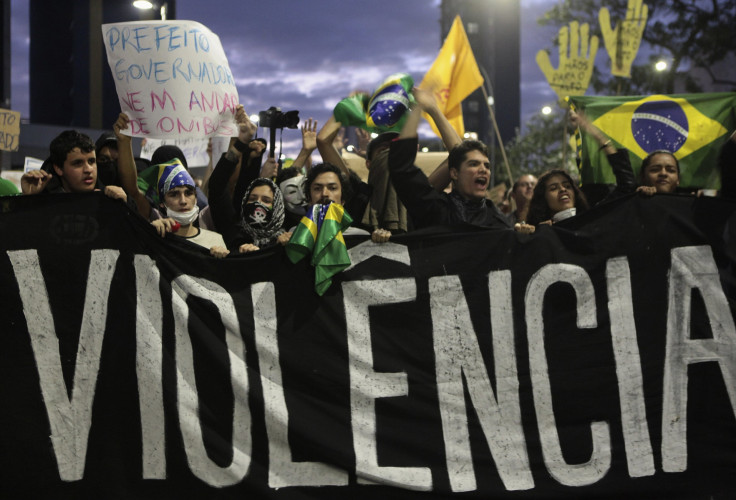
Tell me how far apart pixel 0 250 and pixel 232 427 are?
4.61 feet

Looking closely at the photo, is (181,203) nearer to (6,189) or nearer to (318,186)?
(318,186)

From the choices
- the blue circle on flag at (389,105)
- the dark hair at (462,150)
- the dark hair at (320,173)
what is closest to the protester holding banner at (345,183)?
the dark hair at (320,173)

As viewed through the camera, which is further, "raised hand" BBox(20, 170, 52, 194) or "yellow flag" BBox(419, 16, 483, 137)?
"yellow flag" BBox(419, 16, 483, 137)

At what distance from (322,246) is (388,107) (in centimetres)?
98

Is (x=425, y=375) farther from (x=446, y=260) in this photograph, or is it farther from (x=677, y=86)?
(x=677, y=86)

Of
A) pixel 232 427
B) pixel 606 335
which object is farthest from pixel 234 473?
pixel 606 335

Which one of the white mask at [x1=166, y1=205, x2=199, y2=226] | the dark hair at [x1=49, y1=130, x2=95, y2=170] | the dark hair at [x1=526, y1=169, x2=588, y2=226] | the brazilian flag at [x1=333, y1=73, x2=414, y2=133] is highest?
the brazilian flag at [x1=333, y1=73, x2=414, y2=133]

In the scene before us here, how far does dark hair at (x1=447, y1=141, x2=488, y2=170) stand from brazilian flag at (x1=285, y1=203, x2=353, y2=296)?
82 cm

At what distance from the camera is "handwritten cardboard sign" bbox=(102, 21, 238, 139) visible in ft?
14.5

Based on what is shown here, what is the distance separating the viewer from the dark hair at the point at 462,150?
14.0 feet

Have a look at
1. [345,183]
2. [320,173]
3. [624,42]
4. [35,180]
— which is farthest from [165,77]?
[624,42]

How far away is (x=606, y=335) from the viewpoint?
3.88 m

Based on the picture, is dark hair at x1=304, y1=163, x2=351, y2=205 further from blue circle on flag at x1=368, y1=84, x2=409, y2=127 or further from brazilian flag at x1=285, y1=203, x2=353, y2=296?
brazilian flag at x1=285, y1=203, x2=353, y2=296

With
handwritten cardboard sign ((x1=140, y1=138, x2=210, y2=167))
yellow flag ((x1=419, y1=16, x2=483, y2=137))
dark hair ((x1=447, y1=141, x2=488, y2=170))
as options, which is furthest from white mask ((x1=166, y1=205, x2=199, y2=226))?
handwritten cardboard sign ((x1=140, y1=138, x2=210, y2=167))
